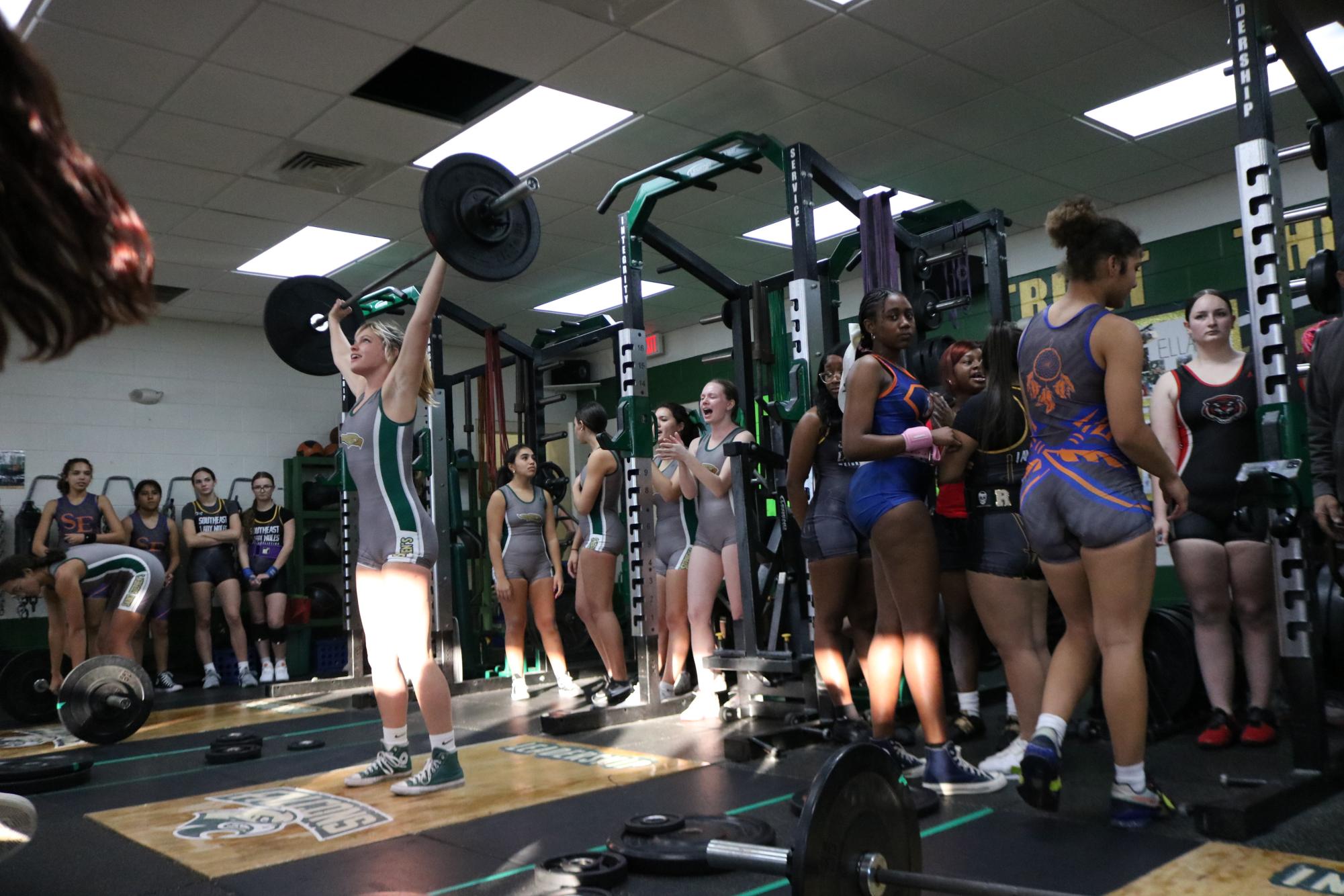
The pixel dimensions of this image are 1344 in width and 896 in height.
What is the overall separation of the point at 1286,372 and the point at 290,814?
2.97 metres

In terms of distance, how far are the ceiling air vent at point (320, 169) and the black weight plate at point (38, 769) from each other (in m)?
3.38

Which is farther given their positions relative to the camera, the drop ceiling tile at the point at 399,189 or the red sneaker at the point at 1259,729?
the drop ceiling tile at the point at 399,189

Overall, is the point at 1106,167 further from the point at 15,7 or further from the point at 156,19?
the point at 15,7

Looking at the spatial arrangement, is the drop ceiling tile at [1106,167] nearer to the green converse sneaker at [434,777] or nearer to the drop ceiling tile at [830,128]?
the drop ceiling tile at [830,128]

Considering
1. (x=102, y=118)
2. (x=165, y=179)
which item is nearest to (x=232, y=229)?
(x=165, y=179)

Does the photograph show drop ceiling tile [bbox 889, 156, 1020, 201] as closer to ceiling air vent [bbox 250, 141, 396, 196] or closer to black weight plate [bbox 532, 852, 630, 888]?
ceiling air vent [bbox 250, 141, 396, 196]

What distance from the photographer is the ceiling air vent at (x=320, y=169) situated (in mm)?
5586

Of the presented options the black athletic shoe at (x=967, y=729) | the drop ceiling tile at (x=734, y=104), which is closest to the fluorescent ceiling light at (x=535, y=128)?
the drop ceiling tile at (x=734, y=104)

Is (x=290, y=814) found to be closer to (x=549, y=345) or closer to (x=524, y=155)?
(x=549, y=345)

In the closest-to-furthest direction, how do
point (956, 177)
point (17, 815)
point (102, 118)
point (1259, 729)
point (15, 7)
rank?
point (17, 815) → point (1259, 729) → point (15, 7) → point (102, 118) → point (956, 177)

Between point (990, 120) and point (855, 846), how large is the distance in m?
5.04

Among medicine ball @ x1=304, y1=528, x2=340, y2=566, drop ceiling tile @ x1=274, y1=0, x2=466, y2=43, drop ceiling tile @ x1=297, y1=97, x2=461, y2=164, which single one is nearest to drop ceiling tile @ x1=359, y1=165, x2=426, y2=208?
drop ceiling tile @ x1=297, y1=97, x2=461, y2=164

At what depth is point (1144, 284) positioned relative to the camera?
6891mm

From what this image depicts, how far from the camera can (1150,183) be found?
671 centimetres
